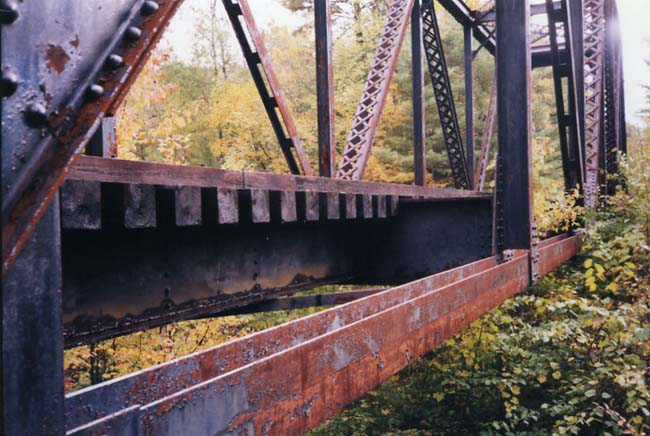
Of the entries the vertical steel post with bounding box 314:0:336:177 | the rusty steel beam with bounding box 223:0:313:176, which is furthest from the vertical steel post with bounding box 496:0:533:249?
the rusty steel beam with bounding box 223:0:313:176

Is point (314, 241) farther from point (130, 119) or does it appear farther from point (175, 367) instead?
point (130, 119)

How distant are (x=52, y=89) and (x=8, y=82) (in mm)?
85

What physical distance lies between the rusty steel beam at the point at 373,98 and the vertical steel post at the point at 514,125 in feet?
4.02

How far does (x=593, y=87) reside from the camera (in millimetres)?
9281

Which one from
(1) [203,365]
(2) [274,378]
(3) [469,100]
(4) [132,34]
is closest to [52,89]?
(4) [132,34]

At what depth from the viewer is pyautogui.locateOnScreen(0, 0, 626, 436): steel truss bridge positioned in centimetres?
91

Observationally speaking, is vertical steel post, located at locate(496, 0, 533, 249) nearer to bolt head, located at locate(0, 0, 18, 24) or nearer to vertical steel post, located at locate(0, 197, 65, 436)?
vertical steel post, located at locate(0, 197, 65, 436)

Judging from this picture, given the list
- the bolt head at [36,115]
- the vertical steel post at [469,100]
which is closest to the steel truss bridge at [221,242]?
the bolt head at [36,115]

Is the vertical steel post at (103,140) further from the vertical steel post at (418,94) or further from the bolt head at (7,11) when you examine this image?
the vertical steel post at (418,94)

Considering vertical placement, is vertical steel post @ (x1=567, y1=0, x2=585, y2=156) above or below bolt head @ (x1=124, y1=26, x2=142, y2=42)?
above

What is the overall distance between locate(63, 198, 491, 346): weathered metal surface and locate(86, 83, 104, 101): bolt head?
1.95 metres

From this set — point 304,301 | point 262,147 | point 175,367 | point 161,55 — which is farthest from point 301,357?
point 262,147

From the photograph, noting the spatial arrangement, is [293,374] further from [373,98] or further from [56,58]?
[373,98]

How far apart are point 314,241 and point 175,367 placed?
10.3ft
